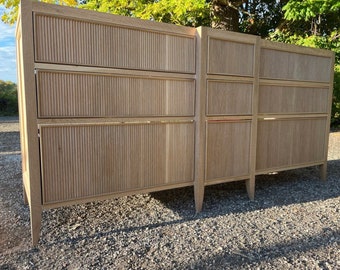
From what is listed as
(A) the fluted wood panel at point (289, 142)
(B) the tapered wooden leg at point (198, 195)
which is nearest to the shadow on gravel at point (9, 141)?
(B) the tapered wooden leg at point (198, 195)

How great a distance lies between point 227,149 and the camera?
10.8ft

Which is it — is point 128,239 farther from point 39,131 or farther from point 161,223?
point 39,131

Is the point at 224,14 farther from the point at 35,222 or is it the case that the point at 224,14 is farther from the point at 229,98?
the point at 35,222

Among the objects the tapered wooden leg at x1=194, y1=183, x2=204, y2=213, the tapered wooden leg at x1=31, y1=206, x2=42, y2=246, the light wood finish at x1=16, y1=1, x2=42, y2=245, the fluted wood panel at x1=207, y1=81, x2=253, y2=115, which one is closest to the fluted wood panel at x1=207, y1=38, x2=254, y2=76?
the fluted wood panel at x1=207, y1=81, x2=253, y2=115

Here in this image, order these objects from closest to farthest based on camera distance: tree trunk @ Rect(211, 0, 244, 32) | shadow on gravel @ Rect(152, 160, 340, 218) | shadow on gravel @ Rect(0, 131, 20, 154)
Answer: shadow on gravel @ Rect(152, 160, 340, 218)
shadow on gravel @ Rect(0, 131, 20, 154)
tree trunk @ Rect(211, 0, 244, 32)

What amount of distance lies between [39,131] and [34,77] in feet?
1.39

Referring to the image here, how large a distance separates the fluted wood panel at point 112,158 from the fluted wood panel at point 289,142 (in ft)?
3.59

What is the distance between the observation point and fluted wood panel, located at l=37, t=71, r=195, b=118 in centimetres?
233

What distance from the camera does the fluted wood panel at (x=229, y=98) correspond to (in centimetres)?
311

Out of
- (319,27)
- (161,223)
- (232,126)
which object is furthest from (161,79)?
(319,27)

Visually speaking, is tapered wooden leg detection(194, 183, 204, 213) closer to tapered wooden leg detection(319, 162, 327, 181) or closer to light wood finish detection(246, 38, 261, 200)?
light wood finish detection(246, 38, 261, 200)

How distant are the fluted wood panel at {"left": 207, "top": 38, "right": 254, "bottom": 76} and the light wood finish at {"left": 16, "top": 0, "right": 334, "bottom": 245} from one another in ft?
0.04

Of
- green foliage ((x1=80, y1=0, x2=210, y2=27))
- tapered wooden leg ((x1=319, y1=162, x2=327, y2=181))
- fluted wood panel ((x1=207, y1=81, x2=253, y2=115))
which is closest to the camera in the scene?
fluted wood panel ((x1=207, y1=81, x2=253, y2=115))

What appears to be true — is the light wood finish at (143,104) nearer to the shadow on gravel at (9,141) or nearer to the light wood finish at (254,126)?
the light wood finish at (254,126)
